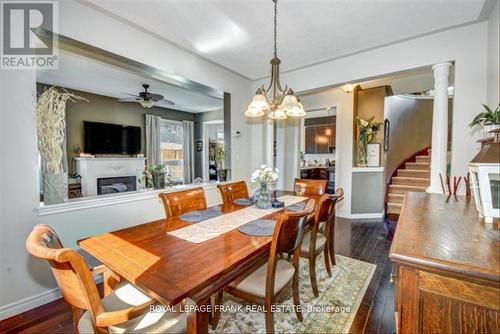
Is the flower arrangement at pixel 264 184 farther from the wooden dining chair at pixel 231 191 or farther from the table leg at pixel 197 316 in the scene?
the table leg at pixel 197 316

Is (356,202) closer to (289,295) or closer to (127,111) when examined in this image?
(289,295)

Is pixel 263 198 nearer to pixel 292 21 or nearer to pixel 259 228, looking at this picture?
pixel 259 228

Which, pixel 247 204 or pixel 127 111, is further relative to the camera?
pixel 127 111

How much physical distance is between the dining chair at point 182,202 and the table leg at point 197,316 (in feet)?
3.71

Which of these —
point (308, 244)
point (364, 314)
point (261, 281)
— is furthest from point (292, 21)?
point (364, 314)

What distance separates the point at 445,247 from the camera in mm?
870

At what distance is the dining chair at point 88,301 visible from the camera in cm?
93

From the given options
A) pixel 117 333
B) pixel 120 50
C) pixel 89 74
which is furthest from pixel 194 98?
pixel 117 333

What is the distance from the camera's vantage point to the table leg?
1008 mm

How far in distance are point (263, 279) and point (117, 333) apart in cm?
87

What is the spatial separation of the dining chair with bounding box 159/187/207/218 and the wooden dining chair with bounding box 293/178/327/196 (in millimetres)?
1425

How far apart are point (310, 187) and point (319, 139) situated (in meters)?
6.21

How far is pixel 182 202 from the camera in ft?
7.28

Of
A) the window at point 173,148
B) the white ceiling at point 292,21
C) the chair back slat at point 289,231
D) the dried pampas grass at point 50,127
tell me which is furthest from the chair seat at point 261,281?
the window at point 173,148
